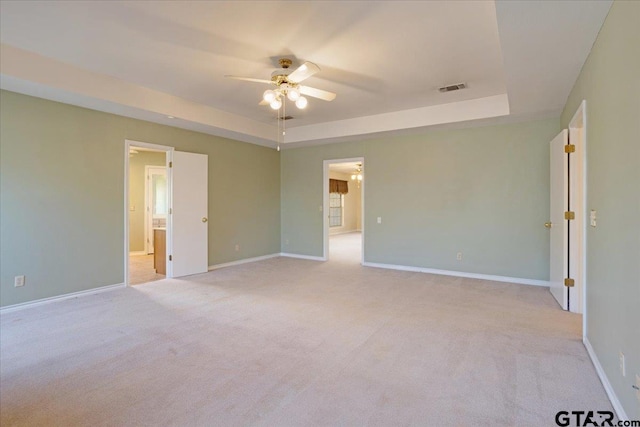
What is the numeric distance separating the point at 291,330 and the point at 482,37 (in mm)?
3336

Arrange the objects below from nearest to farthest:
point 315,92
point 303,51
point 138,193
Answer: point 303,51, point 315,92, point 138,193

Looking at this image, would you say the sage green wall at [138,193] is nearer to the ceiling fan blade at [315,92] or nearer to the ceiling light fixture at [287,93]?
the ceiling light fixture at [287,93]

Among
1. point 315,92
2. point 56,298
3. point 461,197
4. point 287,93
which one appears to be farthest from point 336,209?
point 56,298

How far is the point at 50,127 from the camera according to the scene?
4.09 metres

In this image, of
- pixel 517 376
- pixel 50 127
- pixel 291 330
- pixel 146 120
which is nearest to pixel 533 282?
pixel 517 376

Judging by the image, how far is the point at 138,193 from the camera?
8.20 metres

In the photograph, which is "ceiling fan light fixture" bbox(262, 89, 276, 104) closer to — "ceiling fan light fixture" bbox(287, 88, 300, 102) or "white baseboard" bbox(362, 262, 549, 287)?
"ceiling fan light fixture" bbox(287, 88, 300, 102)

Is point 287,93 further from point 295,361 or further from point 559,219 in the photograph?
point 559,219

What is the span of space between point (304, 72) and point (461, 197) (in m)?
3.71

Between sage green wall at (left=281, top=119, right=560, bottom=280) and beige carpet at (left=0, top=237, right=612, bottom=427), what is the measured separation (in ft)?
3.57

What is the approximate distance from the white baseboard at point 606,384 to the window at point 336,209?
10653 millimetres

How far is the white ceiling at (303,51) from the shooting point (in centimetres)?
258

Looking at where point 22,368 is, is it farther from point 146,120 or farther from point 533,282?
point 533,282

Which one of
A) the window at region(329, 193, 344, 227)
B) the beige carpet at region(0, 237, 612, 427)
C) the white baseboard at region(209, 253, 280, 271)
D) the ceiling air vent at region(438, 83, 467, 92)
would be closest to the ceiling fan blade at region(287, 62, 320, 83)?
the ceiling air vent at region(438, 83, 467, 92)
